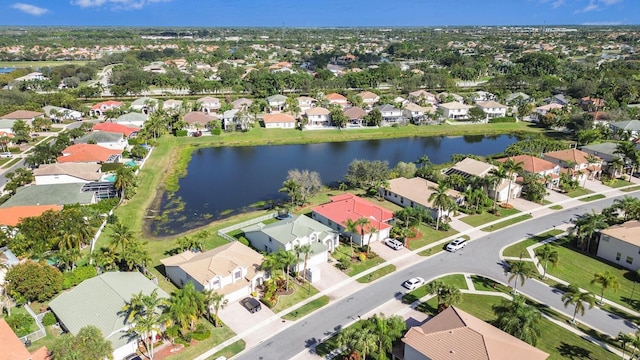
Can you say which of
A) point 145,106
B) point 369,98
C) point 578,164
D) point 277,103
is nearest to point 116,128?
point 145,106

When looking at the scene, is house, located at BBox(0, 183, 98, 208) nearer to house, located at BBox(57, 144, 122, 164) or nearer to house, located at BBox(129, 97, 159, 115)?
house, located at BBox(57, 144, 122, 164)

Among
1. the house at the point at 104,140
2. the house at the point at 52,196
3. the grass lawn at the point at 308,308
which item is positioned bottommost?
the grass lawn at the point at 308,308

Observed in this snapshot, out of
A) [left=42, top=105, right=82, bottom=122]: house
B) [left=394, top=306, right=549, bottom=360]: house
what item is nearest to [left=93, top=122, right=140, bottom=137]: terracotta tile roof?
Answer: [left=42, top=105, right=82, bottom=122]: house

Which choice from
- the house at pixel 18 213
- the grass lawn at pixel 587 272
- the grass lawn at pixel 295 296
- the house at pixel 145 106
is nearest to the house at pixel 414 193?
the grass lawn at pixel 587 272

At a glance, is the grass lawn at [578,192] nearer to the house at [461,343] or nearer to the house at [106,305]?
the house at [461,343]

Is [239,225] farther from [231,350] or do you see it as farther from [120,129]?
[120,129]

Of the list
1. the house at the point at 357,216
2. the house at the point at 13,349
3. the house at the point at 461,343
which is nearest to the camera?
the house at the point at 461,343
